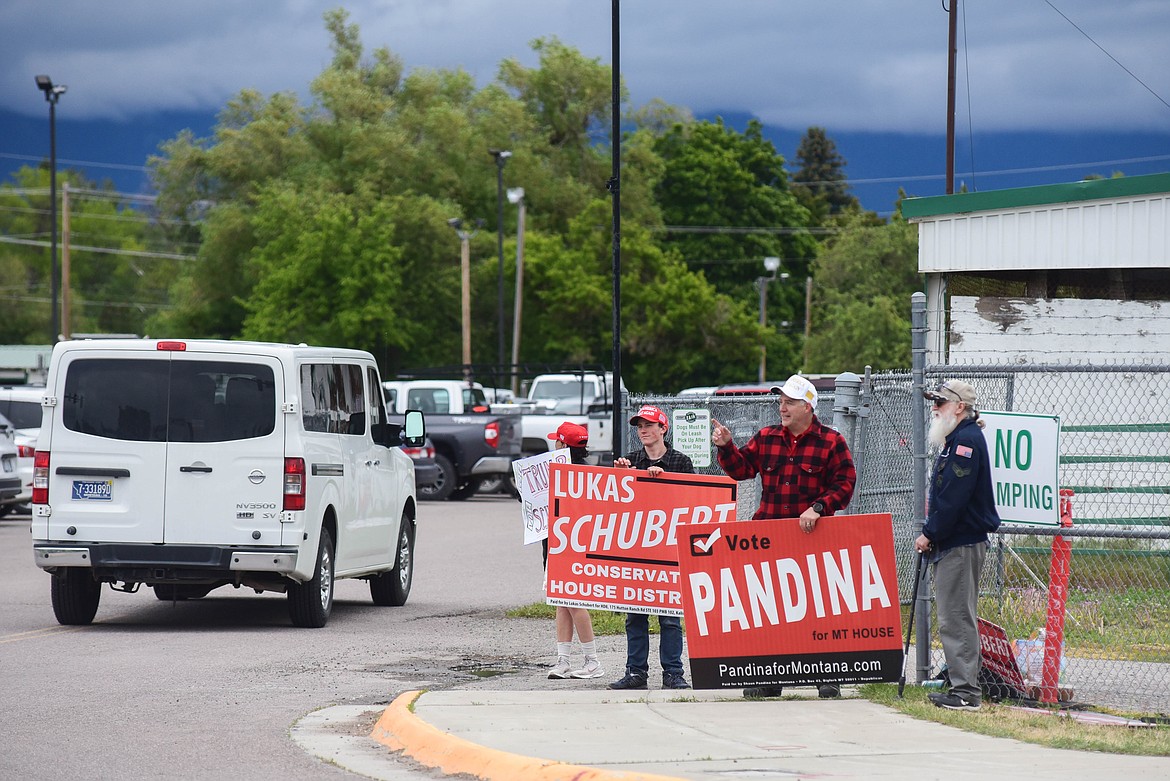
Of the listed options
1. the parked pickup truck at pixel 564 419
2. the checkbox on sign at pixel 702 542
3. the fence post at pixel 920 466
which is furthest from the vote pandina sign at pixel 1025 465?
the parked pickup truck at pixel 564 419

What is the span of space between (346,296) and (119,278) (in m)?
65.6

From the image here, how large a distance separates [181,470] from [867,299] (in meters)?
48.7

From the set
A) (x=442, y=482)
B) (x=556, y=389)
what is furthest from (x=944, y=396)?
(x=556, y=389)

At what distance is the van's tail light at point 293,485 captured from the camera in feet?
40.4

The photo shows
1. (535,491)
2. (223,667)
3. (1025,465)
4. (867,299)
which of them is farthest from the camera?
(867,299)

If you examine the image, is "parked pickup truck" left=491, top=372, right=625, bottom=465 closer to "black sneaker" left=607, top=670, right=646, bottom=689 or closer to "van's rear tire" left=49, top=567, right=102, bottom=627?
"van's rear tire" left=49, top=567, right=102, bottom=627

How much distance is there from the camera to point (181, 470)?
12.4 metres

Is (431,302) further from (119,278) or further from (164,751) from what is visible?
(119,278)

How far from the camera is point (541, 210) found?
66.4 meters

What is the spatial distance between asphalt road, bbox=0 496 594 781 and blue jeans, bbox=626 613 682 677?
2.64 feet


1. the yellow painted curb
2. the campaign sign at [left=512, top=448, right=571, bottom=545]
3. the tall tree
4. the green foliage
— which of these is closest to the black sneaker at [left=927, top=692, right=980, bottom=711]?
the yellow painted curb


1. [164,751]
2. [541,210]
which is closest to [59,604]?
[164,751]

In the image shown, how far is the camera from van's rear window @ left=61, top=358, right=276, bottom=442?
12445mm

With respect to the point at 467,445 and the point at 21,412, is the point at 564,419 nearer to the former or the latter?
the point at 467,445
